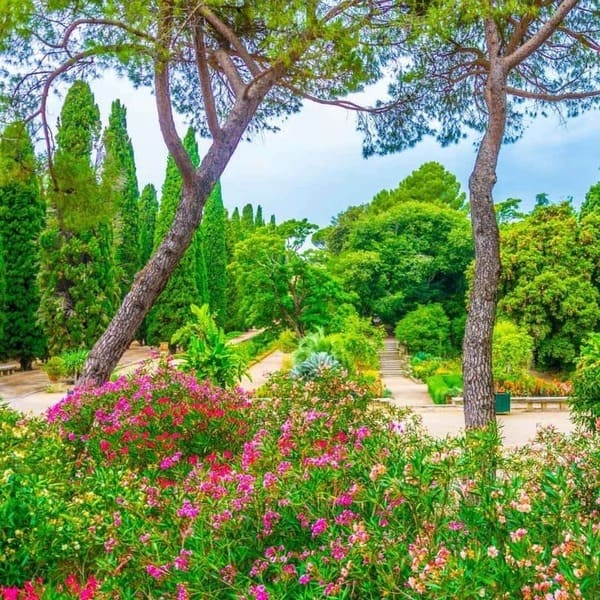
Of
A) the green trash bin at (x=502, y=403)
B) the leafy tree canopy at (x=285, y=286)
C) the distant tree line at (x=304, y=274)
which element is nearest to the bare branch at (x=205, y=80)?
the distant tree line at (x=304, y=274)

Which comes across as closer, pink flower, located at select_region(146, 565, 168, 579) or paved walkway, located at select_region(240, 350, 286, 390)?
pink flower, located at select_region(146, 565, 168, 579)

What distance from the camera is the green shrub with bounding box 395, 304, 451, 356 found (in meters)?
19.4

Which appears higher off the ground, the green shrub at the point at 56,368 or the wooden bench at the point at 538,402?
the green shrub at the point at 56,368

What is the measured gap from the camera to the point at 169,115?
20.7ft

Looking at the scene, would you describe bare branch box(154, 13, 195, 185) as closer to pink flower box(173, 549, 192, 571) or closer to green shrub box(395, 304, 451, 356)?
pink flower box(173, 549, 192, 571)

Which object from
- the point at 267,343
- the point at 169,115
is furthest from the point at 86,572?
the point at 267,343

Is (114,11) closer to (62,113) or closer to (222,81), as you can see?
(222,81)

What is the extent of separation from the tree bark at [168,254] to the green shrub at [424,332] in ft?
46.2

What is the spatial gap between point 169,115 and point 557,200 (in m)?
14.7

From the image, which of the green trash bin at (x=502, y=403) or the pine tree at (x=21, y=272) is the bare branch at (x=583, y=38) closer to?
the green trash bin at (x=502, y=403)

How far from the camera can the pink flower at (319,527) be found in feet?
6.61

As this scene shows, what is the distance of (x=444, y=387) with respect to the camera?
1195cm

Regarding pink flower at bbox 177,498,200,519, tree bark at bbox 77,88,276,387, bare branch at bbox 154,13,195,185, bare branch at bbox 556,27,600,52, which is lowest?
pink flower at bbox 177,498,200,519

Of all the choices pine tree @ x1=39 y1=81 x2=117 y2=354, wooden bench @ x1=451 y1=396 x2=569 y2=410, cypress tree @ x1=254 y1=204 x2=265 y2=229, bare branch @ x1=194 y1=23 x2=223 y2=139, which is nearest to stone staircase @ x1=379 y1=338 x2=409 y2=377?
wooden bench @ x1=451 y1=396 x2=569 y2=410
